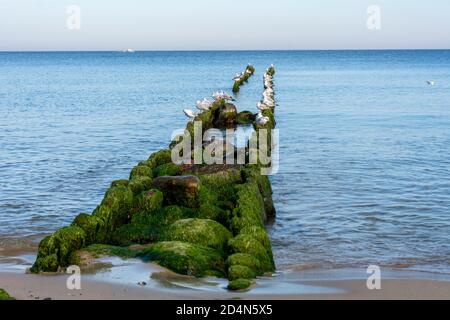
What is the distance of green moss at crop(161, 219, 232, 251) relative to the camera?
11.5 metres

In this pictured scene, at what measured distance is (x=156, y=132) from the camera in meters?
32.6

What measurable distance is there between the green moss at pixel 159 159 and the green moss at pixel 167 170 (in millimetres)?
563

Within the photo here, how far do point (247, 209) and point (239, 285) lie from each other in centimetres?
314

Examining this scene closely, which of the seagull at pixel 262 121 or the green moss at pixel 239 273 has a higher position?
the seagull at pixel 262 121

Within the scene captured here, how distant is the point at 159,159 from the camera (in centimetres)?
1702

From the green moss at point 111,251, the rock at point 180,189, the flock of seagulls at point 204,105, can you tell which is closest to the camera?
the green moss at point 111,251

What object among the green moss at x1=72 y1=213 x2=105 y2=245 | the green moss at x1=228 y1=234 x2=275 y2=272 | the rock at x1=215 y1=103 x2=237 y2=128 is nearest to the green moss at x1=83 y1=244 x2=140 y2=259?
the green moss at x1=72 y1=213 x2=105 y2=245

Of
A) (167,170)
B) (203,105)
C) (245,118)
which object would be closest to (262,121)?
(203,105)

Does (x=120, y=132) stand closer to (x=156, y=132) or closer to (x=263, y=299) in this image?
(x=156, y=132)

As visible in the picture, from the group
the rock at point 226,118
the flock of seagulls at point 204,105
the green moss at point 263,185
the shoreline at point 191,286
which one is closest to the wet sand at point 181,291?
the shoreline at point 191,286

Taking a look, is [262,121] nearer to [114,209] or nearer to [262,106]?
[262,106]

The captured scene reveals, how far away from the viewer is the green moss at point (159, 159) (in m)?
16.6

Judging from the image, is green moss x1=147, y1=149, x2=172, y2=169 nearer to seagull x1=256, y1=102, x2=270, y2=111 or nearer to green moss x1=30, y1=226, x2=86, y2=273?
green moss x1=30, y1=226, x2=86, y2=273

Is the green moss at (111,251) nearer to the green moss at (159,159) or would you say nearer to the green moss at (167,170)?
the green moss at (167,170)
